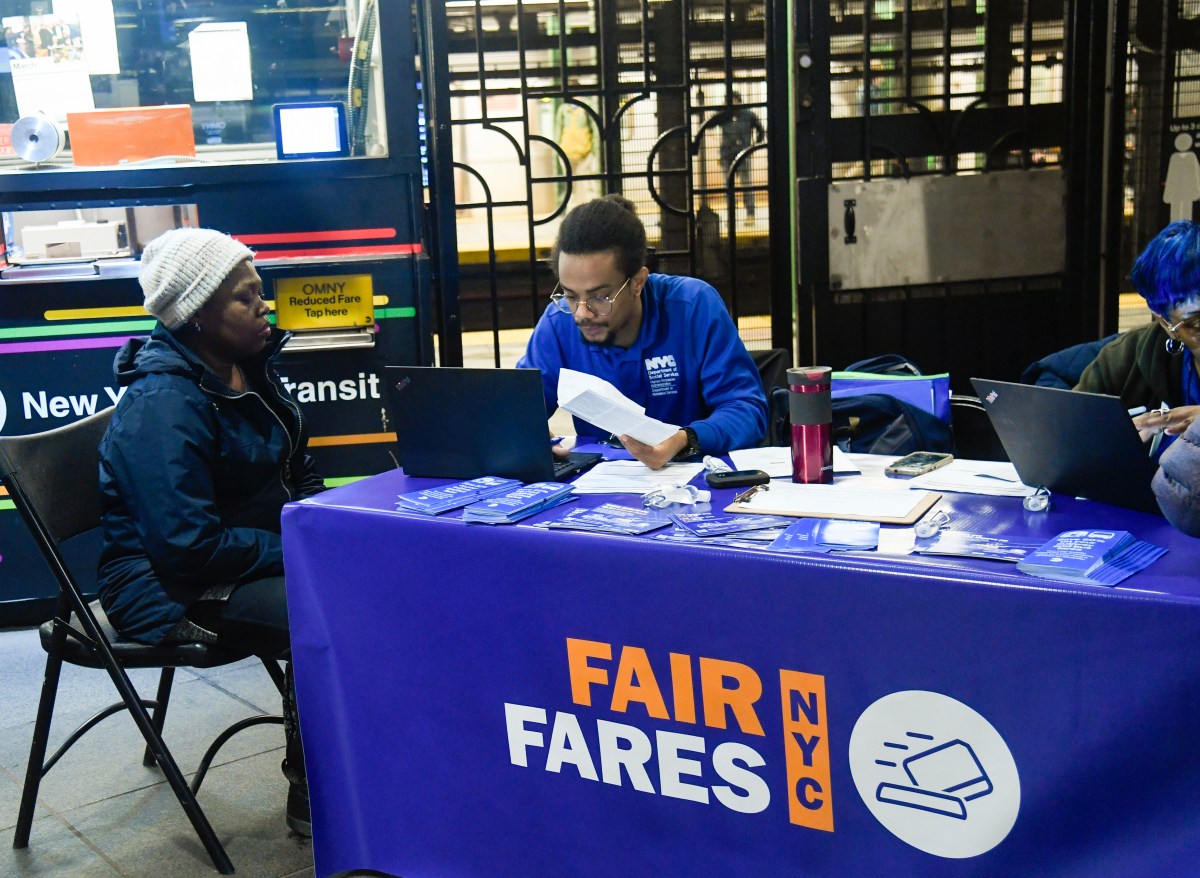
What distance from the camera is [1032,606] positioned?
1.54m

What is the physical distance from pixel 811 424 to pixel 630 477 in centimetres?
36

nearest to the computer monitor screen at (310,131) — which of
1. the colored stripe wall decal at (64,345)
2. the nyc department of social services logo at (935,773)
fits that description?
the colored stripe wall decal at (64,345)

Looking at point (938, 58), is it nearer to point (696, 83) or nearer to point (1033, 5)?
point (1033, 5)

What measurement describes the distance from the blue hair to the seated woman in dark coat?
5.87 feet

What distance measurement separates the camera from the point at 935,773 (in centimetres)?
164

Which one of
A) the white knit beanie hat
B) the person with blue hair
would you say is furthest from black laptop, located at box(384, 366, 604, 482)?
the person with blue hair

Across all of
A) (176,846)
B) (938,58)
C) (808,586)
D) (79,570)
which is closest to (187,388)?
(176,846)

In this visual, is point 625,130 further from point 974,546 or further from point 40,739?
point 974,546

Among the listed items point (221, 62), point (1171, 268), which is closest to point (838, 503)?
point (1171, 268)

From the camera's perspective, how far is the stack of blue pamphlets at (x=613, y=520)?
6.24 ft

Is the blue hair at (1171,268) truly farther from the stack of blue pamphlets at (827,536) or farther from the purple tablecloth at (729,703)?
the stack of blue pamphlets at (827,536)

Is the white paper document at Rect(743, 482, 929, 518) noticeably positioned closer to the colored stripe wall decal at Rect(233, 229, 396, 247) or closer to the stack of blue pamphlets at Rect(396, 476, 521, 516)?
the stack of blue pamphlets at Rect(396, 476, 521, 516)

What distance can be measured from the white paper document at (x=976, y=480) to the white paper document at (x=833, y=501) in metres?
0.09

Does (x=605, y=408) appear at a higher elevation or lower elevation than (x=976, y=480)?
higher
